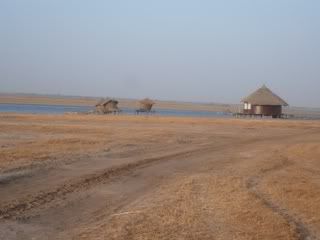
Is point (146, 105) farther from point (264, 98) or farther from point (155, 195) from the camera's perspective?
point (155, 195)

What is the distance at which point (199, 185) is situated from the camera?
14.4 metres

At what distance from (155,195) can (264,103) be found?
6948cm

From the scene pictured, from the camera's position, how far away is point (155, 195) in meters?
12.8

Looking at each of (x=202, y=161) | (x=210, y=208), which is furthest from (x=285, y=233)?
(x=202, y=161)

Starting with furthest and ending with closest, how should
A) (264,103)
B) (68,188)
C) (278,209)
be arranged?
(264,103), (68,188), (278,209)

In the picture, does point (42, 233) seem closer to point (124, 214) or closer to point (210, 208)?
point (124, 214)

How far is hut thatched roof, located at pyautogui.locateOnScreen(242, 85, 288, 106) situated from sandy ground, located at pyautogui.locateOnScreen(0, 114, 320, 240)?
58534mm

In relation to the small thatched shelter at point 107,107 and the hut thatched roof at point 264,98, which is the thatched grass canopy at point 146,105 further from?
the hut thatched roof at point 264,98

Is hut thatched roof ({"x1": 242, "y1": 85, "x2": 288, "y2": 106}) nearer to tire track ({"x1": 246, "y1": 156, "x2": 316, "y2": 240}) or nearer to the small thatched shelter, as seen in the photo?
the small thatched shelter

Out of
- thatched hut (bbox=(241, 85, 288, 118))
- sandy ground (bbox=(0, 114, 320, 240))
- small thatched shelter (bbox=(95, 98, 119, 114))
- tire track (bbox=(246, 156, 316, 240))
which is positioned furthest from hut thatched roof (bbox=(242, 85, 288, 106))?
tire track (bbox=(246, 156, 316, 240))

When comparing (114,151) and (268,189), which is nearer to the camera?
(268,189)

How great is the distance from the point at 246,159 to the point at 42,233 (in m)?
13.3

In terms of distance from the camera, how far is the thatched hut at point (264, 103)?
8119 centimetres

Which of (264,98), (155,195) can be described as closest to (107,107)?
(264,98)
